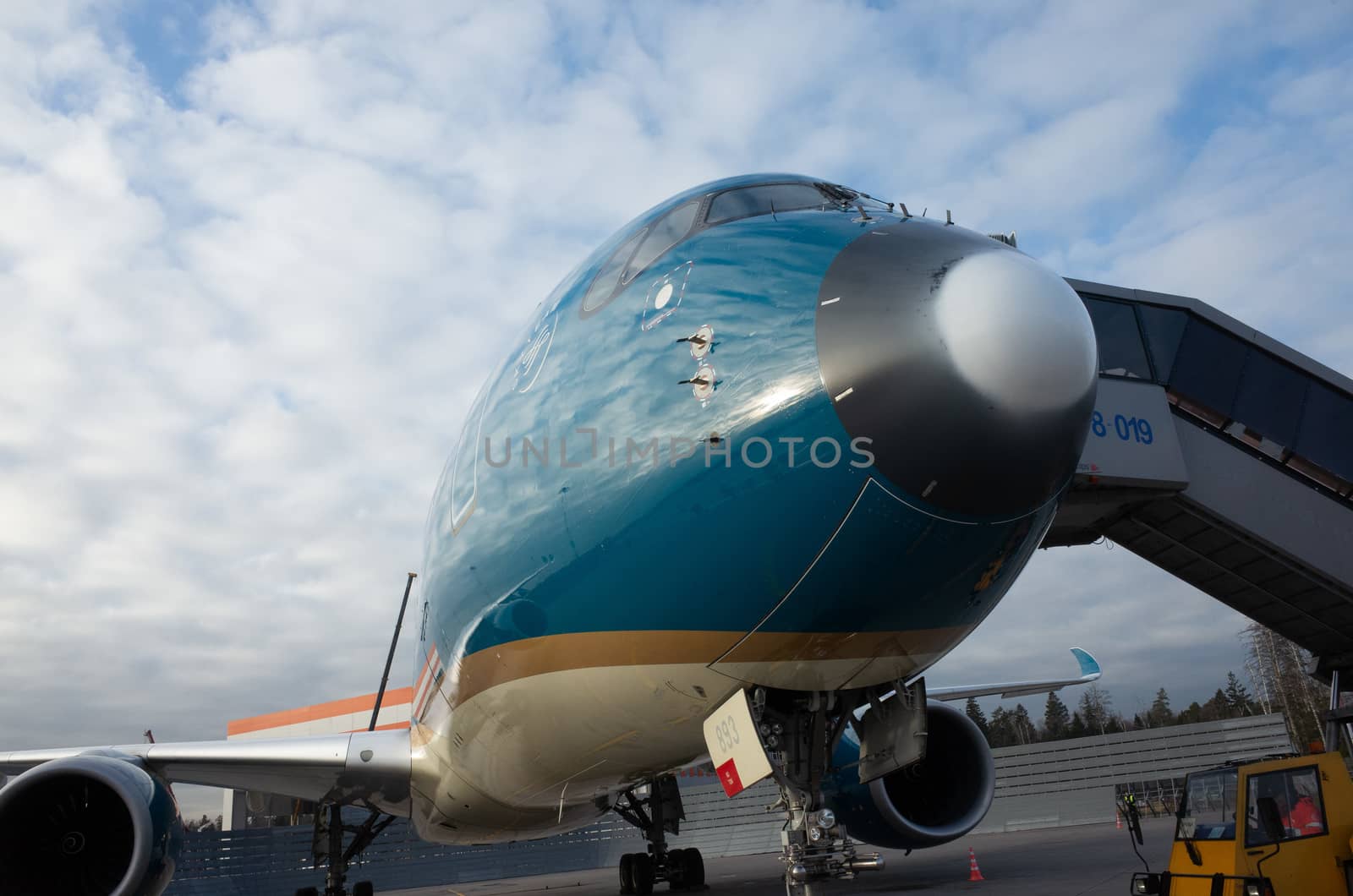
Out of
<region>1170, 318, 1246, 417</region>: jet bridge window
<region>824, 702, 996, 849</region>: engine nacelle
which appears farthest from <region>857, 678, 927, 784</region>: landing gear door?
<region>1170, 318, 1246, 417</region>: jet bridge window

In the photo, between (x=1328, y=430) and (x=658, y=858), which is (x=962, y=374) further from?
(x=658, y=858)

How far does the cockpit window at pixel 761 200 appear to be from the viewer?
488 centimetres

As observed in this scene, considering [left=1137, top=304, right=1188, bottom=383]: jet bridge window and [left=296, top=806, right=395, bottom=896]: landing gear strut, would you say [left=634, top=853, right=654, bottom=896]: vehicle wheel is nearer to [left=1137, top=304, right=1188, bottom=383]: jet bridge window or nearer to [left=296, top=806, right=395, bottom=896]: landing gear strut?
[left=296, top=806, right=395, bottom=896]: landing gear strut

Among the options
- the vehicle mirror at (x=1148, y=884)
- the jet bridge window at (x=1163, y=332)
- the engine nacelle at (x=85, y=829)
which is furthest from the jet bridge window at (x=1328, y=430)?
the engine nacelle at (x=85, y=829)

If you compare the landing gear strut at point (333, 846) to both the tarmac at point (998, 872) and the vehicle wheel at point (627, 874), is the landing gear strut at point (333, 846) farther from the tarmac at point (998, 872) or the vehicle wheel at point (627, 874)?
the tarmac at point (998, 872)

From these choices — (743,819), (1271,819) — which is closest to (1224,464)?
(1271,819)

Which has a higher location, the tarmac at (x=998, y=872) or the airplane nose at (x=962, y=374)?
the airplane nose at (x=962, y=374)

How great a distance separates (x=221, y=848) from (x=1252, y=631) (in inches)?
1863

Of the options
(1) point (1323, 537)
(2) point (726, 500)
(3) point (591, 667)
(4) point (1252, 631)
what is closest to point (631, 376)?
(2) point (726, 500)

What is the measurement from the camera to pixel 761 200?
16.4 ft

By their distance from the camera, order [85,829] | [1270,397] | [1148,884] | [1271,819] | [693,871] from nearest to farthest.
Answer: [1271,819], [1148,884], [85,829], [1270,397], [693,871]

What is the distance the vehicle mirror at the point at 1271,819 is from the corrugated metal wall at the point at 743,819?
18.3 meters

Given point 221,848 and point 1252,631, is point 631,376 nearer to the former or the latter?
point 221,848

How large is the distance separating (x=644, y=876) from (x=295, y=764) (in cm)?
524
